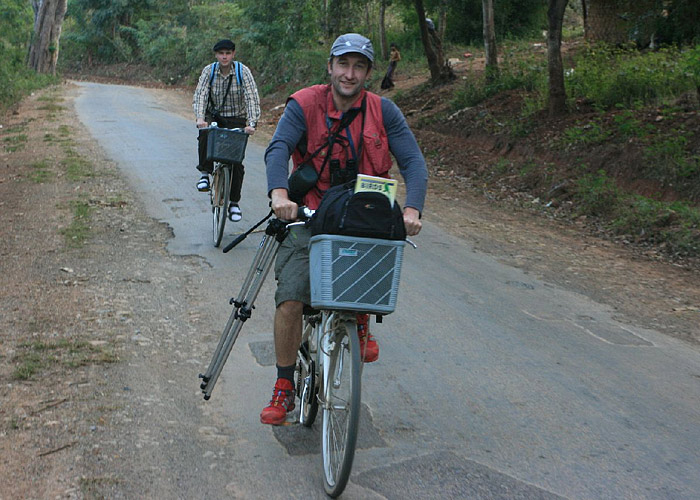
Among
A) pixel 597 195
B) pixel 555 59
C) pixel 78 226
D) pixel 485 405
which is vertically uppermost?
pixel 555 59

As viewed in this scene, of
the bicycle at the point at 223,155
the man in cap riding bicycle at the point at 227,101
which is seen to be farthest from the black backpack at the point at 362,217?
the man in cap riding bicycle at the point at 227,101

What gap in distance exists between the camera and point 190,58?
4266 centimetres

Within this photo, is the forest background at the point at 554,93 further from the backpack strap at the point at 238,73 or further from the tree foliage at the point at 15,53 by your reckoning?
the backpack strap at the point at 238,73

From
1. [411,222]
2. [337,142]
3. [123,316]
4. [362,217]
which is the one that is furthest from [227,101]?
[362,217]

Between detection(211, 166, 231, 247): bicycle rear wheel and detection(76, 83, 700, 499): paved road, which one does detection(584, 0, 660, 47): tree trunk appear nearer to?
detection(211, 166, 231, 247): bicycle rear wheel

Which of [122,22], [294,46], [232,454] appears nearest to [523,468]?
[232,454]

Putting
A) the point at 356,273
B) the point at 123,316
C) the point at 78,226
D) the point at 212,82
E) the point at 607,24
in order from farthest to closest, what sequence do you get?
1. the point at 607,24
2. the point at 78,226
3. the point at 212,82
4. the point at 123,316
5. the point at 356,273

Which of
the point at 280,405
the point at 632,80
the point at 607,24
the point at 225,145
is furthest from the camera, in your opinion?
the point at 607,24

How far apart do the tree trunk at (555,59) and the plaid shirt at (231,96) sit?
750cm

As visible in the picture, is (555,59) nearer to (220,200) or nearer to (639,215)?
(639,215)

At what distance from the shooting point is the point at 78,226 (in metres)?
9.27

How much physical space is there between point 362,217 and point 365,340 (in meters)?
0.85

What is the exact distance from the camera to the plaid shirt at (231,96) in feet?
29.3

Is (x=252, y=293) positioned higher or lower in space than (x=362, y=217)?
lower
